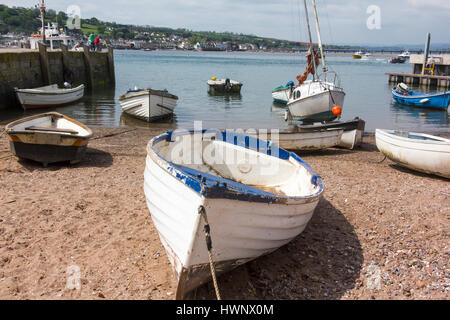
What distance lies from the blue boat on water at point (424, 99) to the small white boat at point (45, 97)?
23102 mm

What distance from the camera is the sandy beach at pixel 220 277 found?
4.99 m

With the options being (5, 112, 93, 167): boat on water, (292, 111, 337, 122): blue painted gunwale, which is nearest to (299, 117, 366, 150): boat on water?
(292, 111, 337, 122): blue painted gunwale

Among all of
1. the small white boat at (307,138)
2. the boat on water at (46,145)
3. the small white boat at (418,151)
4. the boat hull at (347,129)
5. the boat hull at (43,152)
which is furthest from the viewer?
the boat hull at (347,129)

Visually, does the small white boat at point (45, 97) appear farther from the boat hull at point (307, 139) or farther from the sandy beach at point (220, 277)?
the boat hull at point (307, 139)

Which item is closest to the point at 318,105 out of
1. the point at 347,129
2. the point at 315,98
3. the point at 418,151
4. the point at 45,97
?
the point at 315,98

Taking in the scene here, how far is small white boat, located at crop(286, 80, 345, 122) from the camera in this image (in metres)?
19.7

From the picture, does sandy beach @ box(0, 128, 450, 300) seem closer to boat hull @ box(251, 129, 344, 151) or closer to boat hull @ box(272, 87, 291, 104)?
boat hull @ box(251, 129, 344, 151)

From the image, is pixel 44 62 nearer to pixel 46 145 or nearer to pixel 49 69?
pixel 49 69

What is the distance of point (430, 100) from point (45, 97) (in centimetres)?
2469

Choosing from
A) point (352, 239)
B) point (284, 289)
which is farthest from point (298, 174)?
point (284, 289)

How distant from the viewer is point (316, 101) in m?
19.9

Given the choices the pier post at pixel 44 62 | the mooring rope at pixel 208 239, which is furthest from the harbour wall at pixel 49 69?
the mooring rope at pixel 208 239
